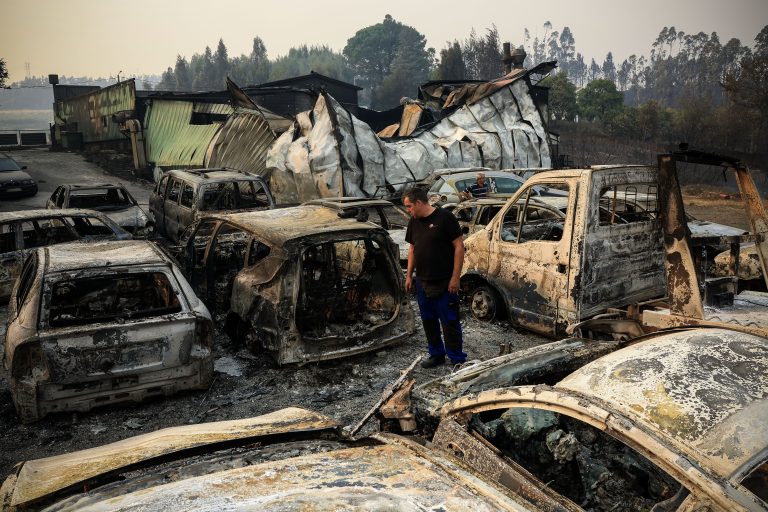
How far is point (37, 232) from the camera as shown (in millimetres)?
8250

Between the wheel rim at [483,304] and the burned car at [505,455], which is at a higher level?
the burned car at [505,455]

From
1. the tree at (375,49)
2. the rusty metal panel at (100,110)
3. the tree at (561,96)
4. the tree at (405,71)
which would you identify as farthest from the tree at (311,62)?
the rusty metal panel at (100,110)

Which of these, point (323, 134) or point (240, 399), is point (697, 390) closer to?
point (240, 399)

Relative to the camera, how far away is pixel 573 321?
5.65 metres

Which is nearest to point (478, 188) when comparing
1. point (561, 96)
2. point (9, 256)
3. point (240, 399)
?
point (240, 399)

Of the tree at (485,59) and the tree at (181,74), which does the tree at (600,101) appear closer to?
the tree at (485,59)

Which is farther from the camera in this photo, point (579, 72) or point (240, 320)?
point (579, 72)

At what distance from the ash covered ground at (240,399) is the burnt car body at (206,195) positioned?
11.9ft

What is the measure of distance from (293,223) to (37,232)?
15.7ft

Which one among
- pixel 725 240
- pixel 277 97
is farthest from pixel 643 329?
pixel 277 97

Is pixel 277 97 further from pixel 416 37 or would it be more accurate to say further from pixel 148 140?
pixel 416 37

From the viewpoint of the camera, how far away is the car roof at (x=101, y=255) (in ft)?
16.4

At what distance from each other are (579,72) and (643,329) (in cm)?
17566

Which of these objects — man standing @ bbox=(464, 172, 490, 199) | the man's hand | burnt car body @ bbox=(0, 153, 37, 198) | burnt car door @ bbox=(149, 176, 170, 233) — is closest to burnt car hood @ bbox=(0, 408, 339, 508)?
the man's hand
